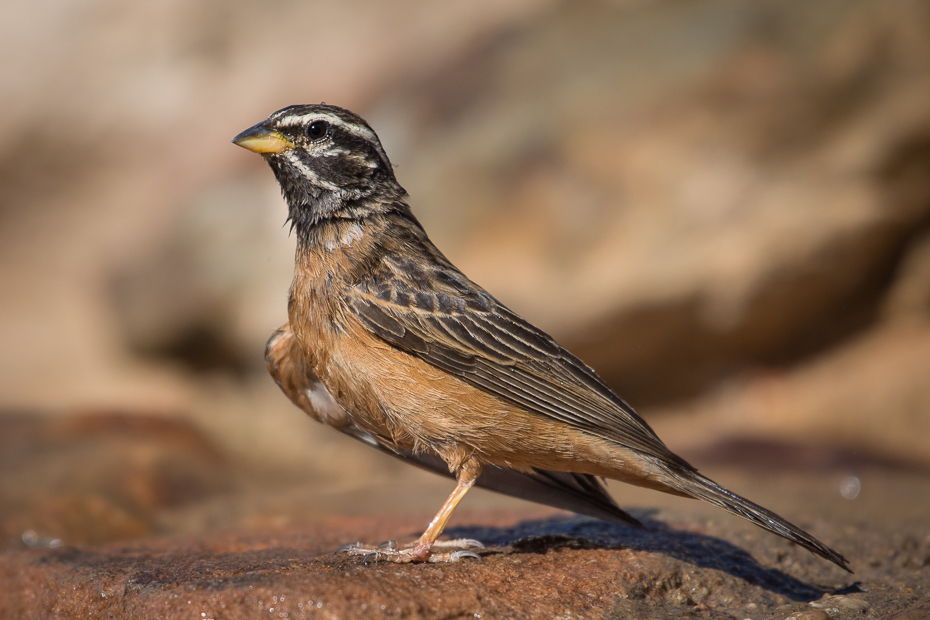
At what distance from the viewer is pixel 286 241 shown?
43.1ft

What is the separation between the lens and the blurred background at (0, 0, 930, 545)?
10305 mm

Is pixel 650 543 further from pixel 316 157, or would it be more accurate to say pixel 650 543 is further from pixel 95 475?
pixel 95 475

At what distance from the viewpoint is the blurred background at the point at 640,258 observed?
10.3 meters

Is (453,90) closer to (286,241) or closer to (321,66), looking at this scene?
(286,241)

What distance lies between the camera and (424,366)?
192 inches

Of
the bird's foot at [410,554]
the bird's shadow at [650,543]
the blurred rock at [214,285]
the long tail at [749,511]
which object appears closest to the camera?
the long tail at [749,511]

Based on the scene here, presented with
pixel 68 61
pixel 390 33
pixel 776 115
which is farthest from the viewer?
pixel 68 61

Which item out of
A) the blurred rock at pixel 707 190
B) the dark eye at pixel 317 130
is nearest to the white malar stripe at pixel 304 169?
the dark eye at pixel 317 130

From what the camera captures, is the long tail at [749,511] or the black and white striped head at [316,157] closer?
the long tail at [749,511]

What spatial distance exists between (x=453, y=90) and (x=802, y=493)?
7560 millimetres

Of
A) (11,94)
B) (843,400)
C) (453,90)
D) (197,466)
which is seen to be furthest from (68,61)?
(843,400)

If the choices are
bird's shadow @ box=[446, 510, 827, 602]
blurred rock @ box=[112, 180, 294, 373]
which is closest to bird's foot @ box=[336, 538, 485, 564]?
bird's shadow @ box=[446, 510, 827, 602]

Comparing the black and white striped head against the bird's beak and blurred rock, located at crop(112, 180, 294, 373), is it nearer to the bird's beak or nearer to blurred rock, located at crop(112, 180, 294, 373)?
the bird's beak

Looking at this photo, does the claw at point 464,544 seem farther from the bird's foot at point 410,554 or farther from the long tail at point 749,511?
the long tail at point 749,511
